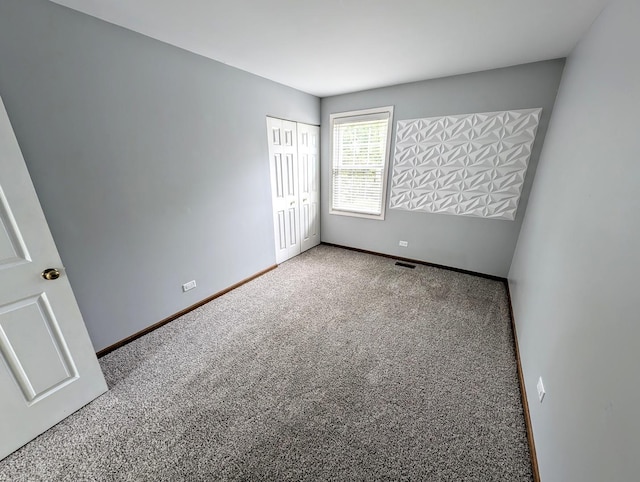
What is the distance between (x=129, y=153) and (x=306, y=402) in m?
2.24

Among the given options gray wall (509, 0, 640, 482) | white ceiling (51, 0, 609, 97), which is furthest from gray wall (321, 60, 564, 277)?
gray wall (509, 0, 640, 482)

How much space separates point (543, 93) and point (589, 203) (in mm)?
1977

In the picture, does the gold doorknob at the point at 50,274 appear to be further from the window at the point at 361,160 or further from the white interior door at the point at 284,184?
the window at the point at 361,160

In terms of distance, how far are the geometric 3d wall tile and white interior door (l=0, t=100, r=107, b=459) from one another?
3459 millimetres

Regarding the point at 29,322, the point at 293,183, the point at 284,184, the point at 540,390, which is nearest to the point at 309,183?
the point at 293,183

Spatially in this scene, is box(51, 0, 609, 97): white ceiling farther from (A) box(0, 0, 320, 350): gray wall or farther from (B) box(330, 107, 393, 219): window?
(B) box(330, 107, 393, 219): window

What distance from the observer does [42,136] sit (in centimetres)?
152

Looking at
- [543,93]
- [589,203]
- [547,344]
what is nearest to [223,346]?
[547,344]

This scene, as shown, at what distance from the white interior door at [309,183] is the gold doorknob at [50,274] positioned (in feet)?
9.35

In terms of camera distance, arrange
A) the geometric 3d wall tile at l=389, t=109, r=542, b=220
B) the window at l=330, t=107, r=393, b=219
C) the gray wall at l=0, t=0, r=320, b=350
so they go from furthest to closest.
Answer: the window at l=330, t=107, r=393, b=219 < the geometric 3d wall tile at l=389, t=109, r=542, b=220 < the gray wall at l=0, t=0, r=320, b=350

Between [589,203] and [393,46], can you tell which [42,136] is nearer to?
[393,46]

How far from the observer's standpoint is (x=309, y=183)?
3.96 metres

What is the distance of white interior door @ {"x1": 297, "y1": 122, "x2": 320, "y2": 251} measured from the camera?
3.68m

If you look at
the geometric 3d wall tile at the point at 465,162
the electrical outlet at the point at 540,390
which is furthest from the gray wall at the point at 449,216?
the electrical outlet at the point at 540,390
